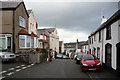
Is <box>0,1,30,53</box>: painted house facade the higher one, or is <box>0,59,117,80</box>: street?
<box>0,1,30,53</box>: painted house facade

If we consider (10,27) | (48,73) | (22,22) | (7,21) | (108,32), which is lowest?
(48,73)

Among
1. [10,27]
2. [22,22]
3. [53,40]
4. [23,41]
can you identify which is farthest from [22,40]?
[53,40]

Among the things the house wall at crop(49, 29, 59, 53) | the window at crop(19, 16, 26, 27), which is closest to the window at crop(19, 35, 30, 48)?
the window at crop(19, 16, 26, 27)

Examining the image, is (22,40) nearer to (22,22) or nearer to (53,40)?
(22,22)

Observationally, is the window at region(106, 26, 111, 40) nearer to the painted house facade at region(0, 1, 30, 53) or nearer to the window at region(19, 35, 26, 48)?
the window at region(19, 35, 26, 48)

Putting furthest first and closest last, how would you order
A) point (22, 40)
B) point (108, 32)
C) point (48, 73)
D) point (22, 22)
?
1. point (22, 22)
2. point (22, 40)
3. point (108, 32)
4. point (48, 73)

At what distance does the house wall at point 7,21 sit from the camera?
16.3m

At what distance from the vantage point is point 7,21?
16328mm

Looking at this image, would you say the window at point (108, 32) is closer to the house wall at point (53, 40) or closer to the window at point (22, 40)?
the window at point (22, 40)

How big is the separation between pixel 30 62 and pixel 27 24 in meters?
9.19

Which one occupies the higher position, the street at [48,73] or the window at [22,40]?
the window at [22,40]

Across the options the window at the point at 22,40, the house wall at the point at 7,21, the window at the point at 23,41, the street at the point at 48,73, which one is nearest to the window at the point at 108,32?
the street at the point at 48,73

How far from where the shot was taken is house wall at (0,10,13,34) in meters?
16.3

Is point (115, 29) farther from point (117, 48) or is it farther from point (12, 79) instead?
point (12, 79)
